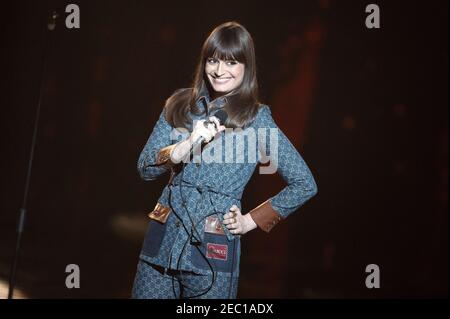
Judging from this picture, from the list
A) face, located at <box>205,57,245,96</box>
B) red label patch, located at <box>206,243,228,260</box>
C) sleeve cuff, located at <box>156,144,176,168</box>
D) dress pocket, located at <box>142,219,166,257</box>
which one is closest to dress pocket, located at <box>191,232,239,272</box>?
red label patch, located at <box>206,243,228,260</box>

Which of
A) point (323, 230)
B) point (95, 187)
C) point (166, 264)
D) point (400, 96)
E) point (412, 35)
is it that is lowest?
point (166, 264)

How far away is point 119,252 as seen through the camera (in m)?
4.29

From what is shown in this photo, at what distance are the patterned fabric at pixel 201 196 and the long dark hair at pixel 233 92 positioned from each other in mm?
29

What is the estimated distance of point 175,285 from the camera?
1.90 metres

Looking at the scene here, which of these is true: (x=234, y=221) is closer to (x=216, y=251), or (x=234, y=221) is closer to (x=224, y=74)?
(x=216, y=251)

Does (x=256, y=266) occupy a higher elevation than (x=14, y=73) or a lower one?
lower

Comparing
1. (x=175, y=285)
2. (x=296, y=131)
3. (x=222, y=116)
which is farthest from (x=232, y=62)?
(x=296, y=131)

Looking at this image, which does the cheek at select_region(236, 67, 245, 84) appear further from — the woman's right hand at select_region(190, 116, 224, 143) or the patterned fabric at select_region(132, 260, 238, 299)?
the patterned fabric at select_region(132, 260, 238, 299)

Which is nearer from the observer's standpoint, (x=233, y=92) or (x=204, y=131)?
(x=204, y=131)

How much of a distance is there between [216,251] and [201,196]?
18cm

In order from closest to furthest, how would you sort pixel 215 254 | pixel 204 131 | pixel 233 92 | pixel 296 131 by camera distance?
pixel 204 131 → pixel 215 254 → pixel 233 92 → pixel 296 131

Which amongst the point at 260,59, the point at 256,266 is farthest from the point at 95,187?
the point at 260,59
